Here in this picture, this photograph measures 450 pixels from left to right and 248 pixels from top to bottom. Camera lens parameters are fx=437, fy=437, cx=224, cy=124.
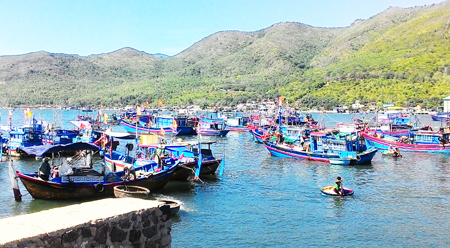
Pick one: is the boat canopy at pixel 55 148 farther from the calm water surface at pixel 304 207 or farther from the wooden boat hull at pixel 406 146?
the wooden boat hull at pixel 406 146

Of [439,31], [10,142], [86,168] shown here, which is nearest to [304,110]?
[439,31]

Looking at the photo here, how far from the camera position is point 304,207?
25.4m

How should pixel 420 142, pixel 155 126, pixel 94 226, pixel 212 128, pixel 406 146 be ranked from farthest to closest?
pixel 155 126
pixel 212 128
pixel 420 142
pixel 406 146
pixel 94 226

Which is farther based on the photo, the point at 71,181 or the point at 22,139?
the point at 22,139

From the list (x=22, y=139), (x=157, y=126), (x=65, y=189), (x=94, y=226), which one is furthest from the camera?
(x=157, y=126)

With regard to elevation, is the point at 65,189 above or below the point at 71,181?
below

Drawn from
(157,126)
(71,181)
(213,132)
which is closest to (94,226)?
(71,181)

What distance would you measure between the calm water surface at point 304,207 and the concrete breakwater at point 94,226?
7680mm

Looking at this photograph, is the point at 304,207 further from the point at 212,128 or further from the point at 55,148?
the point at 212,128

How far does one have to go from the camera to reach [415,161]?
4581 centimetres

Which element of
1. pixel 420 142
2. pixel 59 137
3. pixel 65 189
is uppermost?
pixel 59 137

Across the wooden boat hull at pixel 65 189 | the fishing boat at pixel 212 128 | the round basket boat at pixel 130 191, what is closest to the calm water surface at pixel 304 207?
the wooden boat hull at pixel 65 189

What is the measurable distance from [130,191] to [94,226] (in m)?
15.3

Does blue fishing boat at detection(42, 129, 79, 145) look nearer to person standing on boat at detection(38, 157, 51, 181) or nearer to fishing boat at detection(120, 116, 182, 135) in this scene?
person standing on boat at detection(38, 157, 51, 181)
